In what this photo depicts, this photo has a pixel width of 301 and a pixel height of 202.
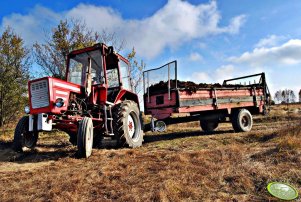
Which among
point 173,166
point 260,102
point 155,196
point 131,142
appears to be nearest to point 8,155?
point 131,142

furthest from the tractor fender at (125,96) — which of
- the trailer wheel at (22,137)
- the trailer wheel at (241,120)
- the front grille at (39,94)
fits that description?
the trailer wheel at (241,120)

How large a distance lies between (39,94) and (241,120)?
7.29 m

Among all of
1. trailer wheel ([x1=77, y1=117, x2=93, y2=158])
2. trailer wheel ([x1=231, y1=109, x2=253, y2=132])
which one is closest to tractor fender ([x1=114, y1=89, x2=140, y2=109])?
trailer wheel ([x1=77, y1=117, x2=93, y2=158])

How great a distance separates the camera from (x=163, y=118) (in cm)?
877

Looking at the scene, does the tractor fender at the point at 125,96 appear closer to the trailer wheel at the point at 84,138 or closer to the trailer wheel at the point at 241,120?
the trailer wheel at the point at 84,138

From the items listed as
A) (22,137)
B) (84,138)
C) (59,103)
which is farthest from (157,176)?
(22,137)

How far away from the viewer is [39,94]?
20.3 ft

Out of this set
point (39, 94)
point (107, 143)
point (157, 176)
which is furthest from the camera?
point (107, 143)

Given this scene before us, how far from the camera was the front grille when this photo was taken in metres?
6.08

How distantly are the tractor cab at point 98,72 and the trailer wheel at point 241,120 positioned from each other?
458 cm

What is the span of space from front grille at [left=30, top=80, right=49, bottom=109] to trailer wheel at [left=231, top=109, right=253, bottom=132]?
6940 millimetres

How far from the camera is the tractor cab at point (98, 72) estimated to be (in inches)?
277

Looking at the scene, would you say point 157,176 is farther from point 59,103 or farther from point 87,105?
point 87,105

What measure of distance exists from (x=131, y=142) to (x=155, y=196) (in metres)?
3.90
